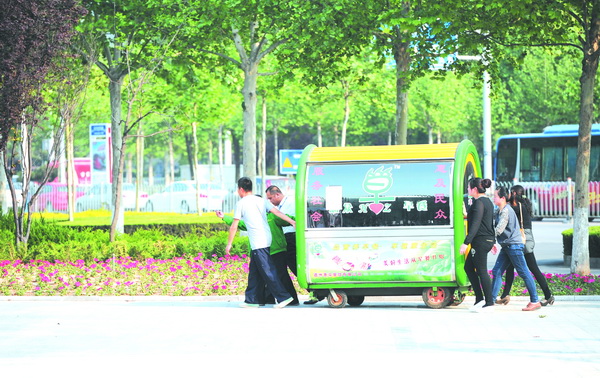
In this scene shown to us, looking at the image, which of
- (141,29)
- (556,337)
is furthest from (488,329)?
(141,29)

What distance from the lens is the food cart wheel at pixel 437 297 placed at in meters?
13.6

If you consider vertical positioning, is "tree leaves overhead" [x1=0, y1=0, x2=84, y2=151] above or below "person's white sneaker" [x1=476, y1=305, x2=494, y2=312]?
above

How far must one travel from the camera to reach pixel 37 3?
19234mm

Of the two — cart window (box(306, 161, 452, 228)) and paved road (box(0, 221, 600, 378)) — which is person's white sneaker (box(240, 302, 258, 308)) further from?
cart window (box(306, 161, 452, 228))

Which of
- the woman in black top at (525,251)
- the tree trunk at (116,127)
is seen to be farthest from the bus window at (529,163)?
the woman in black top at (525,251)

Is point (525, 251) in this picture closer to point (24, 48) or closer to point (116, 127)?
point (24, 48)

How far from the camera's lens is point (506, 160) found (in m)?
44.0

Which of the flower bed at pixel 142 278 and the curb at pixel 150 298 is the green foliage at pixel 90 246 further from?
the curb at pixel 150 298

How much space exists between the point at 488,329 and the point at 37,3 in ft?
36.8

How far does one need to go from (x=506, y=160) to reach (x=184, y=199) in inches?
539

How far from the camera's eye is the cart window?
13266 mm

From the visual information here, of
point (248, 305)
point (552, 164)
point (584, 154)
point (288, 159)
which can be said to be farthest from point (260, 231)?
point (552, 164)

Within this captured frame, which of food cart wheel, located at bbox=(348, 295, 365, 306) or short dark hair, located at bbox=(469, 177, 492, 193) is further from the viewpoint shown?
food cart wheel, located at bbox=(348, 295, 365, 306)

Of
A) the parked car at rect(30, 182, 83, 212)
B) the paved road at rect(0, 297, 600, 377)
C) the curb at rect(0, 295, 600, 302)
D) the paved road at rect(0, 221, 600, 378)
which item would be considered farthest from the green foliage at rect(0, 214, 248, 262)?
the parked car at rect(30, 182, 83, 212)
